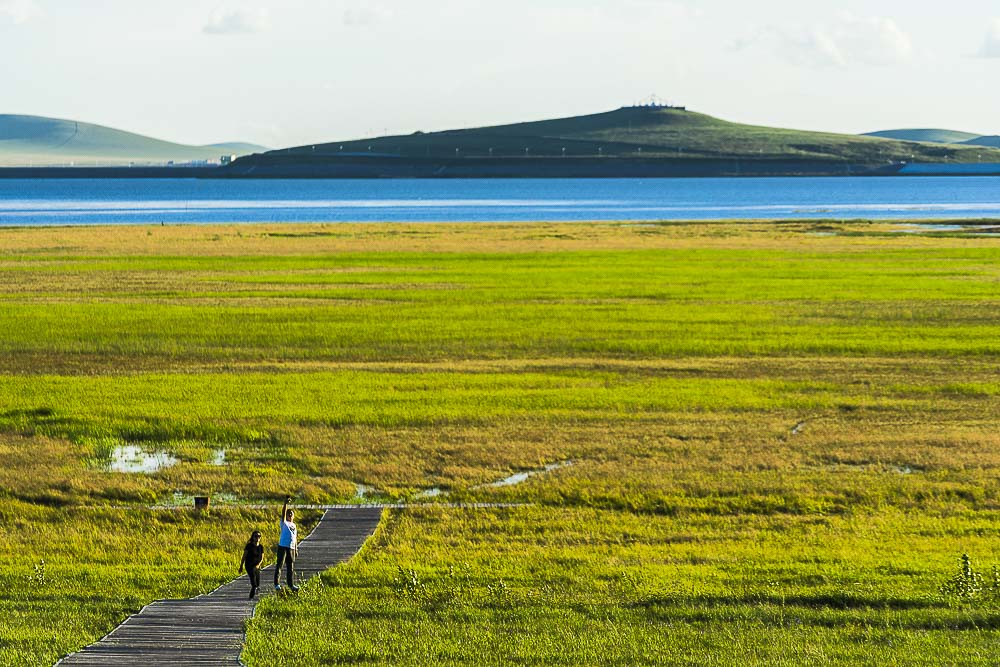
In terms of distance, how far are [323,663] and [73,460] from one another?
53.4 ft

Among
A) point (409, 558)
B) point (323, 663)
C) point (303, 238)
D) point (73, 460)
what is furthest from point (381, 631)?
point (303, 238)

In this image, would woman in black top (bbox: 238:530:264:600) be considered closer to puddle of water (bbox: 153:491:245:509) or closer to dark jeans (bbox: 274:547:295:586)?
dark jeans (bbox: 274:547:295:586)

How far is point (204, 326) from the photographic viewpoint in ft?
184

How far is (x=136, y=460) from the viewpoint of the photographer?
1312 inches

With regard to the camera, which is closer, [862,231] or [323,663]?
[323,663]

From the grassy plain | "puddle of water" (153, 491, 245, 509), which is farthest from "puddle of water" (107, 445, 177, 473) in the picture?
"puddle of water" (153, 491, 245, 509)

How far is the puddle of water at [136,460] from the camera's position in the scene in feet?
106

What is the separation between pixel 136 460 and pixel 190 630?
46.8ft

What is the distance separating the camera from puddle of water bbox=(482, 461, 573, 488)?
30734 mm

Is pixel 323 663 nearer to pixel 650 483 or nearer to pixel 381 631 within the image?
pixel 381 631

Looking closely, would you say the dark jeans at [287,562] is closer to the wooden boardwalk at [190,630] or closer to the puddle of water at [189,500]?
the wooden boardwalk at [190,630]

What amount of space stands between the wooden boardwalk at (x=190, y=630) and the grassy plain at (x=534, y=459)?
1.57 feet

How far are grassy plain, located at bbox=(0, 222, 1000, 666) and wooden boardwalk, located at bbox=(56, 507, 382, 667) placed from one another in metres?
0.48

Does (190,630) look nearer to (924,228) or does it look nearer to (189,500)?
(189,500)
